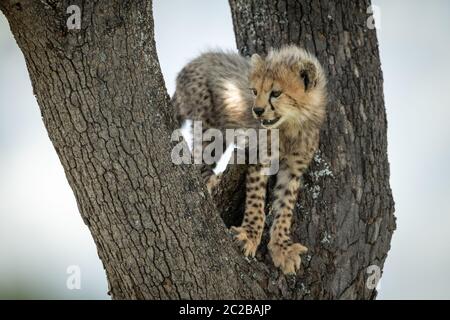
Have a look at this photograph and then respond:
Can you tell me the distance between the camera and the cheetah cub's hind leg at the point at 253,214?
444cm

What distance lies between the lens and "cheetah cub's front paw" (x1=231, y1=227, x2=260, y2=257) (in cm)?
440

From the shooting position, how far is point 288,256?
4.37 meters

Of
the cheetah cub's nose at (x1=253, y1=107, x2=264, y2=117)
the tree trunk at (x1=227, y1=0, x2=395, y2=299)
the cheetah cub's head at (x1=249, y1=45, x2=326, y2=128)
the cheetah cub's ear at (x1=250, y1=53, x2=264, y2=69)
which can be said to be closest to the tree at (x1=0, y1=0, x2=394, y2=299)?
the tree trunk at (x1=227, y1=0, x2=395, y2=299)

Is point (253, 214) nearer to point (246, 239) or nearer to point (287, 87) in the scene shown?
point (246, 239)

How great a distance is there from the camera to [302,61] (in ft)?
15.0

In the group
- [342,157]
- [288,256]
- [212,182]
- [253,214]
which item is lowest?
[288,256]

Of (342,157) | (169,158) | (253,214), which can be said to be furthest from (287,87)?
(169,158)

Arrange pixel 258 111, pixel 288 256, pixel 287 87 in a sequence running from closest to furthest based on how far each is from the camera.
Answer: pixel 288 256
pixel 258 111
pixel 287 87

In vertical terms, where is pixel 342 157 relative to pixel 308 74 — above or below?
below

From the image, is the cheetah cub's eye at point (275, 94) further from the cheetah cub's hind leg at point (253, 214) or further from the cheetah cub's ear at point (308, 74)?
the cheetah cub's hind leg at point (253, 214)

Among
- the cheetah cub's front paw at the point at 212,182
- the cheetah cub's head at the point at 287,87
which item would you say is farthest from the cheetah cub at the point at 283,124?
the cheetah cub's front paw at the point at 212,182

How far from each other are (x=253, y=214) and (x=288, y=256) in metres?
0.44
